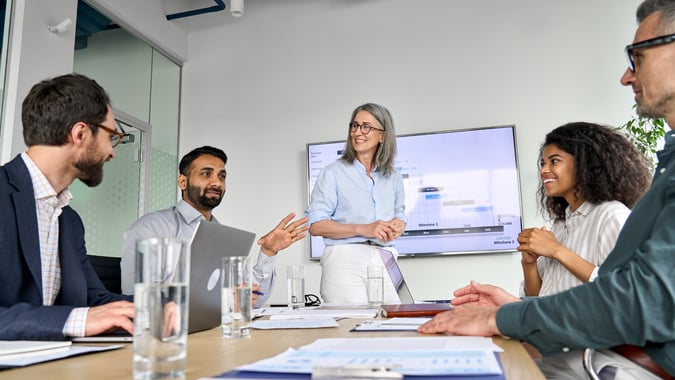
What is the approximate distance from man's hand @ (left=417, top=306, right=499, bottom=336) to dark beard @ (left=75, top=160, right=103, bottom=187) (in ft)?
3.68

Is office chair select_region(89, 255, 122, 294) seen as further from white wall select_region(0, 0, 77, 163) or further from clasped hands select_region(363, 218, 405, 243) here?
white wall select_region(0, 0, 77, 163)

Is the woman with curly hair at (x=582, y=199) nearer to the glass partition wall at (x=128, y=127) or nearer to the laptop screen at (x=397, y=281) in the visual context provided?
the laptop screen at (x=397, y=281)

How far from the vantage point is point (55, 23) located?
334cm

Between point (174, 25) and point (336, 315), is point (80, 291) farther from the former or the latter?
point (174, 25)

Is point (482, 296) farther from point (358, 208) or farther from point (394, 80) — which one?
point (394, 80)

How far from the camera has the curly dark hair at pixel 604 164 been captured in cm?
174

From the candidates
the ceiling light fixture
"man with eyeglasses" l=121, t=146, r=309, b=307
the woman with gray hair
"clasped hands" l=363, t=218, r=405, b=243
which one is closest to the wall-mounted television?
the woman with gray hair

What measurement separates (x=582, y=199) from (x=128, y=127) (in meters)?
3.35

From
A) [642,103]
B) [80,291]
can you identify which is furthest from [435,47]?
[80,291]

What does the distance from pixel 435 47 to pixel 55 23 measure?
2.69 metres

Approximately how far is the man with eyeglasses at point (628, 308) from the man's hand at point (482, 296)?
0.20 metres

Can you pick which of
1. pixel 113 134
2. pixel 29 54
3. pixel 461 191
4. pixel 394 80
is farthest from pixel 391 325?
pixel 394 80

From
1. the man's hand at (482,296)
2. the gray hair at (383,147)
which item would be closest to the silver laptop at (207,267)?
the man's hand at (482,296)

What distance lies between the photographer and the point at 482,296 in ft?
4.30
